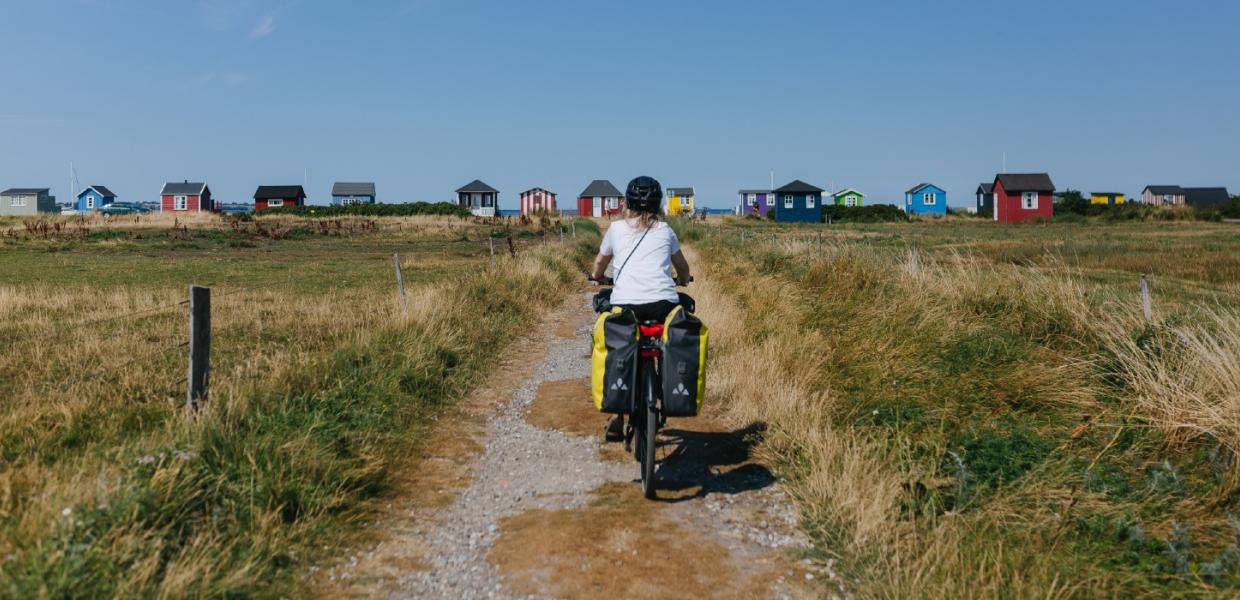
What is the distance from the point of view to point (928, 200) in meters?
Result: 101

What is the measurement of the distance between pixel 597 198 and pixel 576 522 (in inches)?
3855

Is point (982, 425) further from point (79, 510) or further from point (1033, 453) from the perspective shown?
point (79, 510)

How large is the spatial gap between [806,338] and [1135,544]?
4792 millimetres

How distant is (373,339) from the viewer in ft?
30.6

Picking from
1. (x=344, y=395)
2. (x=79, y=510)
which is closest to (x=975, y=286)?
→ (x=344, y=395)

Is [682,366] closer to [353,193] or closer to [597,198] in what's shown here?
[597,198]

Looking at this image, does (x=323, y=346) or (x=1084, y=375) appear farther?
(x=323, y=346)

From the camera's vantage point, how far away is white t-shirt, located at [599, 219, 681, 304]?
5.50 meters

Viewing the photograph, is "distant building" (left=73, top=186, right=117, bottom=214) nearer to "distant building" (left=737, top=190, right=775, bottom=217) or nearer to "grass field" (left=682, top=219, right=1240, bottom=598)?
"distant building" (left=737, top=190, right=775, bottom=217)

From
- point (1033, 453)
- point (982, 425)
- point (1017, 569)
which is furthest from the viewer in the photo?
point (982, 425)

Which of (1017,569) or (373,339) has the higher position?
(373,339)

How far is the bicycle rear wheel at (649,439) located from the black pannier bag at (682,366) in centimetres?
11

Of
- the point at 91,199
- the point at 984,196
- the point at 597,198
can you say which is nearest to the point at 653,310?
the point at 597,198

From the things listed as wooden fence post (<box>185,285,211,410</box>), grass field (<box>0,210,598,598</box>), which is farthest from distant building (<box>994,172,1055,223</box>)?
wooden fence post (<box>185,285,211,410</box>)
